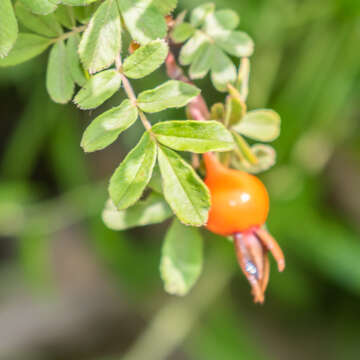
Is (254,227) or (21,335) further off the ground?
(254,227)

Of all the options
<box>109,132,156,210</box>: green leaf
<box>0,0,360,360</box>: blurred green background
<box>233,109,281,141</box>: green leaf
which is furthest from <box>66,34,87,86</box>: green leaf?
<box>0,0,360,360</box>: blurred green background

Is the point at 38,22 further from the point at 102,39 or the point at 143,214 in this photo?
the point at 143,214

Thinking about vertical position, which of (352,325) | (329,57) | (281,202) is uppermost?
(329,57)

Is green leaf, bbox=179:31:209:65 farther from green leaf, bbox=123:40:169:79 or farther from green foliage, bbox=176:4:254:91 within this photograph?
green leaf, bbox=123:40:169:79

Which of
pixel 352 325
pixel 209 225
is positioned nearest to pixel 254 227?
pixel 209 225

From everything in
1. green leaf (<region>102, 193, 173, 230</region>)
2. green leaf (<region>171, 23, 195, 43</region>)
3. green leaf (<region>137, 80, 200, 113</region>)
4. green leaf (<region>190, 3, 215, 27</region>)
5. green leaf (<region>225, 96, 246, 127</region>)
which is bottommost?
green leaf (<region>102, 193, 173, 230</region>)

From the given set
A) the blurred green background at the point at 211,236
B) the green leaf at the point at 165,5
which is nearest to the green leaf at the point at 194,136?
the green leaf at the point at 165,5

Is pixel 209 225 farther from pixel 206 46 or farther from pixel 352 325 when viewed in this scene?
pixel 352 325
